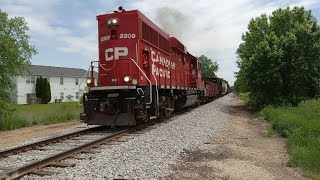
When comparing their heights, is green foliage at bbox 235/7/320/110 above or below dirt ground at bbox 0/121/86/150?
above

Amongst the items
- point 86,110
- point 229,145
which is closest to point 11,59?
point 86,110

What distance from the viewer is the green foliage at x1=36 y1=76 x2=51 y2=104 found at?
2345 inches

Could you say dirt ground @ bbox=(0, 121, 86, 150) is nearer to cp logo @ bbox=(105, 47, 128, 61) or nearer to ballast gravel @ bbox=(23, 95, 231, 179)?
cp logo @ bbox=(105, 47, 128, 61)

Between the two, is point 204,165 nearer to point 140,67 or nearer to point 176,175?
point 176,175

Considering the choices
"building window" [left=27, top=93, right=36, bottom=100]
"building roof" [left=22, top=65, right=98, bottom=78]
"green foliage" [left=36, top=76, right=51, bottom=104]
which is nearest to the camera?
"green foliage" [left=36, top=76, right=51, bottom=104]

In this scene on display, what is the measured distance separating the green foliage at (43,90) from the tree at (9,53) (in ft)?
97.5

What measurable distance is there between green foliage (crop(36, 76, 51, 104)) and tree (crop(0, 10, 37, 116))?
2971 centimetres

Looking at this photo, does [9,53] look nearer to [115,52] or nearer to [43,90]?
[115,52]

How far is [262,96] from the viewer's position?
24016 millimetres

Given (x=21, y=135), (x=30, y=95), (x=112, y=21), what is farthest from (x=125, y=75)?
(x=30, y=95)

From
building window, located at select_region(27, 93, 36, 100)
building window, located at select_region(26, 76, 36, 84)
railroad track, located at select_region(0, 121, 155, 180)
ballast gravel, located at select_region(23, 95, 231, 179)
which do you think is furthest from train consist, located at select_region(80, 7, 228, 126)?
building window, located at select_region(26, 76, 36, 84)

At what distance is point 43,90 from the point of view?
59719 mm

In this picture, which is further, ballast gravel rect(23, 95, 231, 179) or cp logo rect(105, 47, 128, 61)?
cp logo rect(105, 47, 128, 61)

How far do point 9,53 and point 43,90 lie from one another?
37270mm
